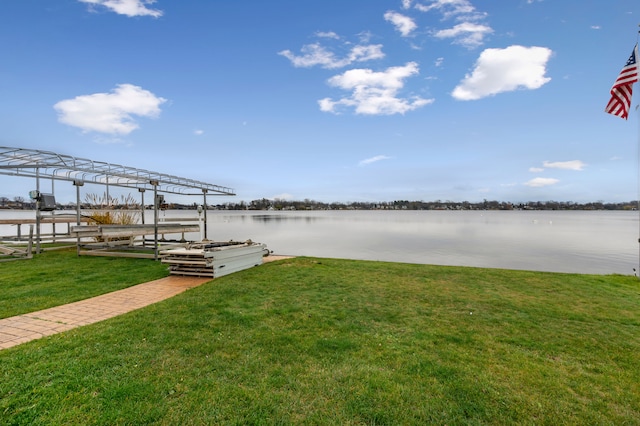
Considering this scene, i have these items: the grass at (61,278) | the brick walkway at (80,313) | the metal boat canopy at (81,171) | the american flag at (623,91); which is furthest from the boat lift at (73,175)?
the american flag at (623,91)

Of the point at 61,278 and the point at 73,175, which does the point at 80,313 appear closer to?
the point at 61,278

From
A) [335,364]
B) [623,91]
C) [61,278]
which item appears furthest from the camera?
[623,91]

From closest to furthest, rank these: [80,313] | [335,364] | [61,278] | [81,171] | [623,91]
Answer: [335,364] → [80,313] → [61,278] → [623,91] → [81,171]

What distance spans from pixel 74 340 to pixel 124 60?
1242cm

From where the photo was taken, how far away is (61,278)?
6145mm

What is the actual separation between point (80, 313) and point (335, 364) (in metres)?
3.58

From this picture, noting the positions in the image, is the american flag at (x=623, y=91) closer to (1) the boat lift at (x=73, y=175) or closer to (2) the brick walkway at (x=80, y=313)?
(2) the brick walkway at (x=80, y=313)

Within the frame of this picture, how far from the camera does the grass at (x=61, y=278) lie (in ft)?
15.2

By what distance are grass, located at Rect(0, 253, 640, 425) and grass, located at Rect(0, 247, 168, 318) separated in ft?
5.50

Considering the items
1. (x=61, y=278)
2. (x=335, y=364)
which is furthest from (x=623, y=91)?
(x=61, y=278)

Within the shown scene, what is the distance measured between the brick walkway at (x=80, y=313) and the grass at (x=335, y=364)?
0.37 m

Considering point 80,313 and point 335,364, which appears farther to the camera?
point 80,313

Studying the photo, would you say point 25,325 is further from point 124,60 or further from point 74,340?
point 124,60

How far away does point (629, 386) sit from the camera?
259cm
